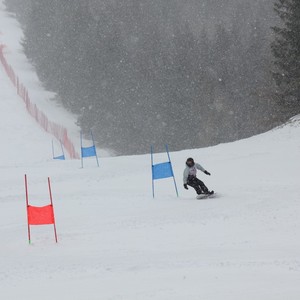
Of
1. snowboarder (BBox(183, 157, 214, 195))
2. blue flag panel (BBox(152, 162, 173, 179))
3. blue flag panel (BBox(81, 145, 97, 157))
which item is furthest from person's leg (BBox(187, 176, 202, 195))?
blue flag panel (BBox(81, 145, 97, 157))

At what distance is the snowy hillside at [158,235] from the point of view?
779 cm

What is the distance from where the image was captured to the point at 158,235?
11094 mm

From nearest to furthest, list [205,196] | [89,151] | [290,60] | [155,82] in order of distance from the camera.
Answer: [205,196] → [89,151] → [290,60] → [155,82]

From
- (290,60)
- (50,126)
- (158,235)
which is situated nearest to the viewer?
(158,235)

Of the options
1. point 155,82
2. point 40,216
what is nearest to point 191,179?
point 40,216

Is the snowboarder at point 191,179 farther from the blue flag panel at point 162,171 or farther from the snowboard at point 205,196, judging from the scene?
the blue flag panel at point 162,171

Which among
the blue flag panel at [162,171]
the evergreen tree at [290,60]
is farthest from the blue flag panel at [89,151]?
the evergreen tree at [290,60]

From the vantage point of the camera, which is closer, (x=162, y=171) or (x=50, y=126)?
(x=162, y=171)

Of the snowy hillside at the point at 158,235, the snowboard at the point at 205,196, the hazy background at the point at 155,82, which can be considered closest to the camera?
the snowy hillside at the point at 158,235

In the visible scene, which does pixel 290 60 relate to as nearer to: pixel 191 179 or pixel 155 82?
pixel 191 179

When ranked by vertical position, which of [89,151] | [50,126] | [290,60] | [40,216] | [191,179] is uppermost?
[290,60]

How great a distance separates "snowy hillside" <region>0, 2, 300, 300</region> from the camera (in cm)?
779

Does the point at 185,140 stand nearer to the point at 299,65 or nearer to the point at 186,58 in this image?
the point at 186,58

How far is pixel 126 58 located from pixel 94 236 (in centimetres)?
3967
